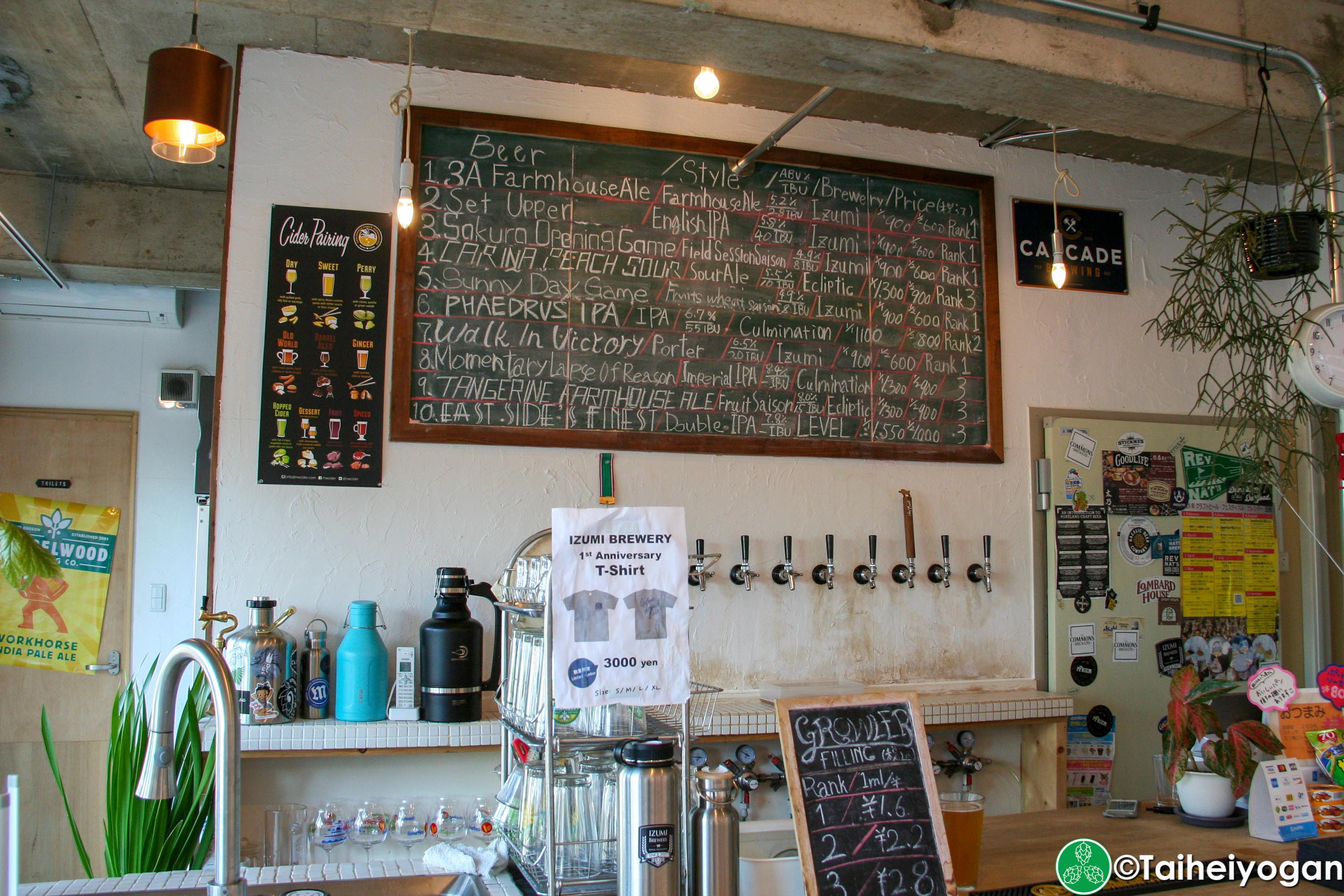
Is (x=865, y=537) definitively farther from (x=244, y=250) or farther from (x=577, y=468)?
(x=244, y=250)

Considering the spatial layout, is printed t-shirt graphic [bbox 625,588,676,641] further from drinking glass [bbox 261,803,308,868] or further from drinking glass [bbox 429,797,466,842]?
drinking glass [bbox 261,803,308,868]

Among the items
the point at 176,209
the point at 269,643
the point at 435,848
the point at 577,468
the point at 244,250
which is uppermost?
the point at 176,209

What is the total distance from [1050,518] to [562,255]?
2225mm

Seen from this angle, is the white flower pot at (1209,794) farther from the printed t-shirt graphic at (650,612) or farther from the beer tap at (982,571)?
the beer tap at (982,571)

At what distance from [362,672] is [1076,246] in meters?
3.33

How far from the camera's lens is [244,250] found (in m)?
3.28

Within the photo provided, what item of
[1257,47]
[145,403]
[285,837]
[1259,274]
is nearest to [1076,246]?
[1257,47]

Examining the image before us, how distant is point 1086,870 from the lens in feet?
6.08

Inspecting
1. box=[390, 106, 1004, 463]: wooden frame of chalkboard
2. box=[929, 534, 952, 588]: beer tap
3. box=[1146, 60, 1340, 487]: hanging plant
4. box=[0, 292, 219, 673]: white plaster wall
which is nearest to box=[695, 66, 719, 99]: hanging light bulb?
box=[390, 106, 1004, 463]: wooden frame of chalkboard

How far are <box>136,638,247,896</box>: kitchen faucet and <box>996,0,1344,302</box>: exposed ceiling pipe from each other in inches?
104

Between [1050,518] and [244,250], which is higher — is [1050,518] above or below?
below

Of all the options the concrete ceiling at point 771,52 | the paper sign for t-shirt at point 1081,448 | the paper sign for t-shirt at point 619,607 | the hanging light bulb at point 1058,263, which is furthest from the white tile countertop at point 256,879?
the paper sign for t-shirt at point 1081,448

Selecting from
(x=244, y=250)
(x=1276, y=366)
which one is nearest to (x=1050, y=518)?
(x=1276, y=366)

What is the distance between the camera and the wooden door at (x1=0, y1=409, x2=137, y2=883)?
476cm
